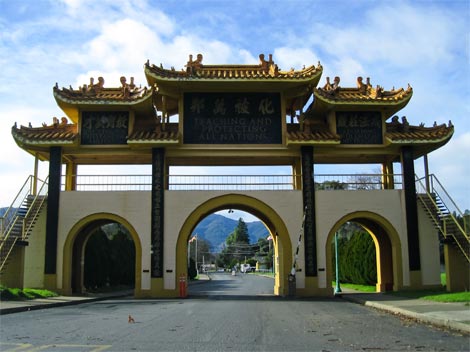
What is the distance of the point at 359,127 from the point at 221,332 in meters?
16.7

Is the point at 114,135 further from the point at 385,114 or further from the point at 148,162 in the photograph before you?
the point at 385,114

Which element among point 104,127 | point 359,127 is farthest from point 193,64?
point 359,127

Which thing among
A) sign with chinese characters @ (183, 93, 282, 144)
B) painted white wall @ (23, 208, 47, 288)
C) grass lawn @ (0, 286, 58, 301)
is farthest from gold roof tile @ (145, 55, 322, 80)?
grass lawn @ (0, 286, 58, 301)

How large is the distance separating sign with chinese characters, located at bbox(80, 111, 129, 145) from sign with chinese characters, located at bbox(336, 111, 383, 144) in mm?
10040

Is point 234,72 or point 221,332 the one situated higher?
point 234,72

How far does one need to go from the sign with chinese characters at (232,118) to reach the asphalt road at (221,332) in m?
10.7

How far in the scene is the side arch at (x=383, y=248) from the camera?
25.0 m

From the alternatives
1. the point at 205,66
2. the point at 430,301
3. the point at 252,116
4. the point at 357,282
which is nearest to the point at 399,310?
the point at 430,301

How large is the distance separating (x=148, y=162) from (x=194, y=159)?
10.1ft

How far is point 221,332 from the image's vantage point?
11555 millimetres

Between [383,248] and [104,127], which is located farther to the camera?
[383,248]

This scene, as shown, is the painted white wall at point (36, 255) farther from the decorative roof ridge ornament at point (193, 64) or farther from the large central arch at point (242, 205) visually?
the decorative roof ridge ornament at point (193, 64)

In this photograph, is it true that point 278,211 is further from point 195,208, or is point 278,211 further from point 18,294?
point 18,294

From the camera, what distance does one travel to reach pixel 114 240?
3581 centimetres
